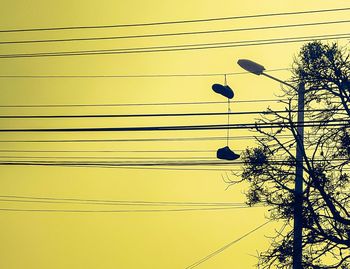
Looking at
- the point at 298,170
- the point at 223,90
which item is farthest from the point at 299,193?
the point at 223,90

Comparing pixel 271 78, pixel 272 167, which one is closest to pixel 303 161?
pixel 272 167

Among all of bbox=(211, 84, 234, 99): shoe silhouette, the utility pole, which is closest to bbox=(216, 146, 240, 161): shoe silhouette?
bbox=(211, 84, 234, 99): shoe silhouette

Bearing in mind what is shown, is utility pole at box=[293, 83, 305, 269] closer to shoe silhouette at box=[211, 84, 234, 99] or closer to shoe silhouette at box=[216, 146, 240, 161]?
shoe silhouette at box=[216, 146, 240, 161]

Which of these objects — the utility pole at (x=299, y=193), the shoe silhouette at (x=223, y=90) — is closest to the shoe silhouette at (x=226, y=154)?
the shoe silhouette at (x=223, y=90)

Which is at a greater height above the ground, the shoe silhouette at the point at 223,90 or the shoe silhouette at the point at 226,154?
the shoe silhouette at the point at 223,90

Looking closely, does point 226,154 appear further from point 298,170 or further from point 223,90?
point 298,170

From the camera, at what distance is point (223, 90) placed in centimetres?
1291

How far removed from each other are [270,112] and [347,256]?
344 cm

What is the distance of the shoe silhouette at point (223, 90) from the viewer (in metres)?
12.9

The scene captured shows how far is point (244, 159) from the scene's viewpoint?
14.9 m

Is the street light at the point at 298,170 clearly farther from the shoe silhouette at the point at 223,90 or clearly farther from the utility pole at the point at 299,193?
the shoe silhouette at the point at 223,90

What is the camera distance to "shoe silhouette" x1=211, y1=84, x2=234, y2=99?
12875mm

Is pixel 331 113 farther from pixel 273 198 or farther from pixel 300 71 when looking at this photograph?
pixel 273 198

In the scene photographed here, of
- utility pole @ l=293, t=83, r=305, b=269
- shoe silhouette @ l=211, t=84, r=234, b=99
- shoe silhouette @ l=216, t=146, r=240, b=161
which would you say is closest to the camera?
shoe silhouette @ l=211, t=84, r=234, b=99
